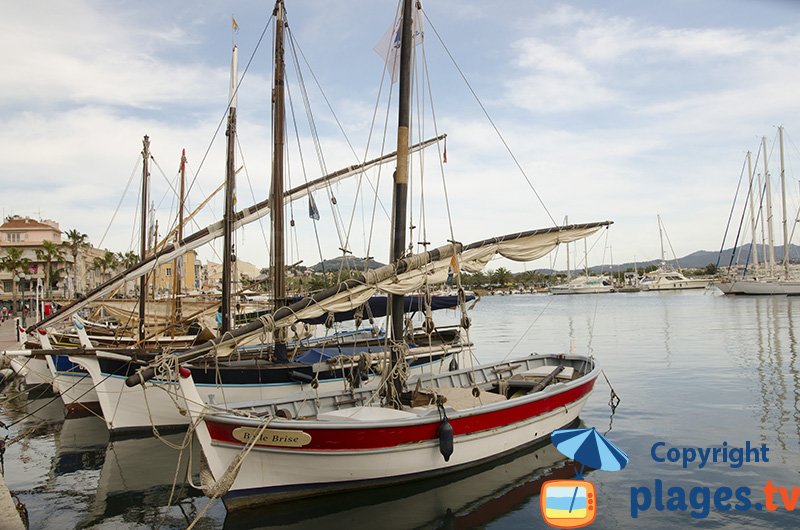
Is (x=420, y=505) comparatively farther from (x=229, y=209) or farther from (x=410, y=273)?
(x=229, y=209)

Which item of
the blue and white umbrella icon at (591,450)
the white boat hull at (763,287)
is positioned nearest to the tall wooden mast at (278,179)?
the blue and white umbrella icon at (591,450)

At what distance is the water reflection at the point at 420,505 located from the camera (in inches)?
403

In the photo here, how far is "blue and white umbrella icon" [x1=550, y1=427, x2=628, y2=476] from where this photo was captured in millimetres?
8594

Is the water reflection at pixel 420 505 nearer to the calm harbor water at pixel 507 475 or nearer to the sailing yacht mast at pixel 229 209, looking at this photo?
the calm harbor water at pixel 507 475

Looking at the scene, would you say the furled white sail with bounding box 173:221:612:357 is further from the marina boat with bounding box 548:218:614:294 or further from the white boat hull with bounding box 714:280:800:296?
the marina boat with bounding box 548:218:614:294

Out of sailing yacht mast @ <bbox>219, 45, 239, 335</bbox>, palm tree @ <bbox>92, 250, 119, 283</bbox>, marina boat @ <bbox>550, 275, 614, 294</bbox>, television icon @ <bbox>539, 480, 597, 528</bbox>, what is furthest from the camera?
marina boat @ <bbox>550, 275, 614, 294</bbox>

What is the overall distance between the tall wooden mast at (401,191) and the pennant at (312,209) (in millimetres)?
8713

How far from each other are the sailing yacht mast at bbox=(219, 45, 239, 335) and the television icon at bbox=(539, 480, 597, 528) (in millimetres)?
11928

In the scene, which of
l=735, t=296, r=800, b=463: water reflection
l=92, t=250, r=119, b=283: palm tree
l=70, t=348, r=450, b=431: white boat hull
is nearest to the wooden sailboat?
l=70, t=348, r=450, b=431: white boat hull

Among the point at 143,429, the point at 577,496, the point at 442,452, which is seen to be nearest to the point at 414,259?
the point at 442,452

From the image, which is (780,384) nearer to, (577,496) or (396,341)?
(577,496)

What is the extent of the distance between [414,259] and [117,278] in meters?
9.53

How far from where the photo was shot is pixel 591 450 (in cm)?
866

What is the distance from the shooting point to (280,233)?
57.8 ft
